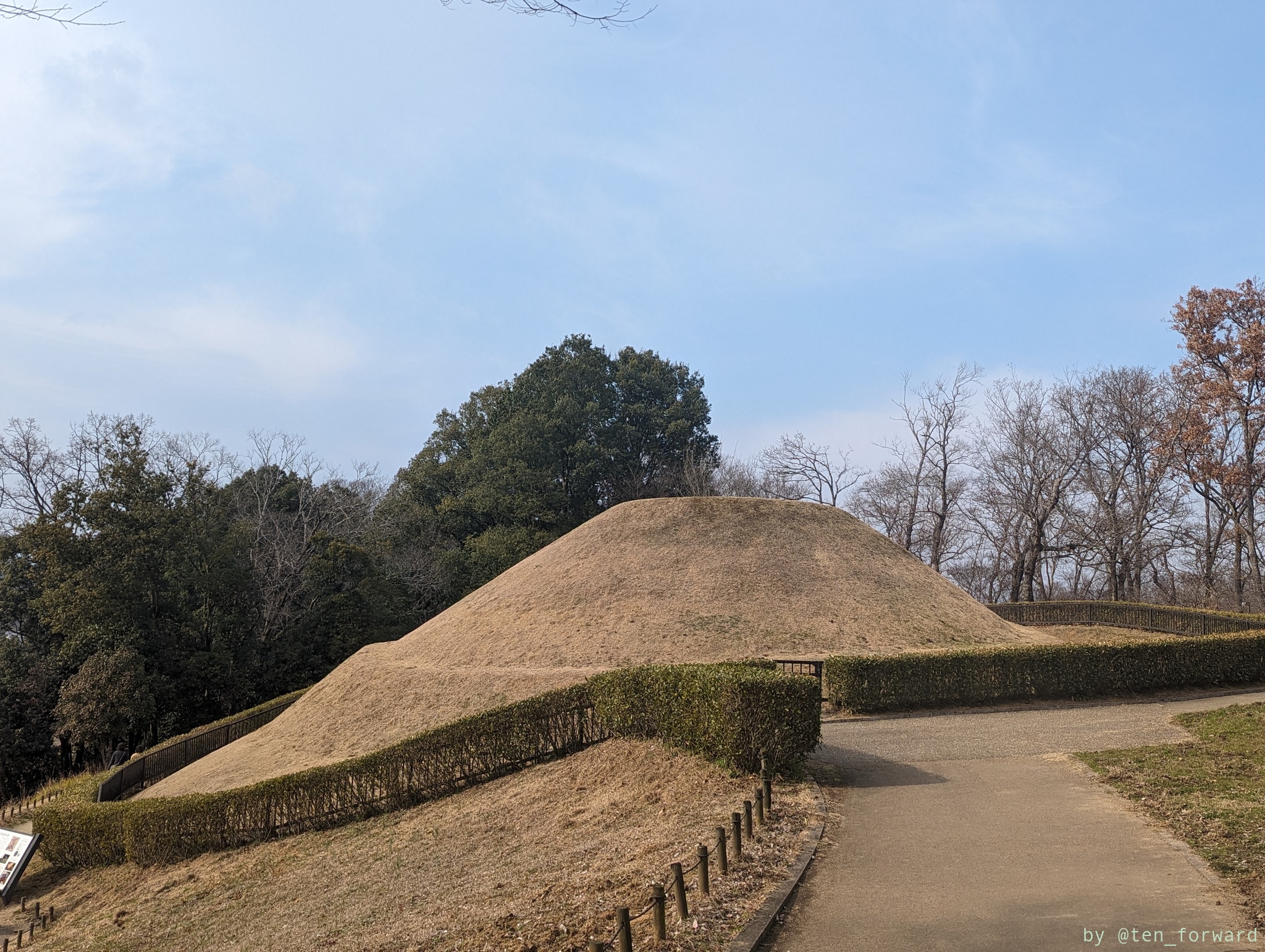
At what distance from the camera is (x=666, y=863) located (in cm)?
775

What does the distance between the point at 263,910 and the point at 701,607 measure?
14340 mm

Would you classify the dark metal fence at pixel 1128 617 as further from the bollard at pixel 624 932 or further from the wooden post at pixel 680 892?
the bollard at pixel 624 932

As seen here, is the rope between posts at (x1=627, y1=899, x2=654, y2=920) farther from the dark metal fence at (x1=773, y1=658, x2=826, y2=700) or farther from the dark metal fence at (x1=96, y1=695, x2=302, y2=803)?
the dark metal fence at (x1=96, y1=695, x2=302, y2=803)

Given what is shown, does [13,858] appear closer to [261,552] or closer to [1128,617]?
[261,552]

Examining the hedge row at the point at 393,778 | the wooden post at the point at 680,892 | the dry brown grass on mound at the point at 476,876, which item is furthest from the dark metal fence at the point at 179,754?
the wooden post at the point at 680,892

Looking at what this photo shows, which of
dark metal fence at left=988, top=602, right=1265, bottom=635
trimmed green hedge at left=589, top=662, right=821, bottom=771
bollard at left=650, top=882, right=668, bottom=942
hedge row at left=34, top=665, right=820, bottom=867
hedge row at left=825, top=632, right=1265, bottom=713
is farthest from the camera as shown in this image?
dark metal fence at left=988, top=602, right=1265, bottom=635

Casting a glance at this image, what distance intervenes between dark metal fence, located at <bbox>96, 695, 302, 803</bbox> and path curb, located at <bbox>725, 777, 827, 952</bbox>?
16.7m

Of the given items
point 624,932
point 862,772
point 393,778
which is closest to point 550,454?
point 393,778

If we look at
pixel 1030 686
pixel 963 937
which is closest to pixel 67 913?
pixel 963 937

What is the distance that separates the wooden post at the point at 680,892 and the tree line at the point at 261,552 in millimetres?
26174

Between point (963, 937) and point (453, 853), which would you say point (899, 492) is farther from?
point (963, 937)

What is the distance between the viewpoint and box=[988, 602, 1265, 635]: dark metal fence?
2769cm

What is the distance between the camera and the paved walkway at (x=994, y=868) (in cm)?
598

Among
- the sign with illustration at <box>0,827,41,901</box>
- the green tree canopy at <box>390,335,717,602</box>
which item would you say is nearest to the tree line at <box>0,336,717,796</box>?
the green tree canopy at <box>390,335,717,602</box>
